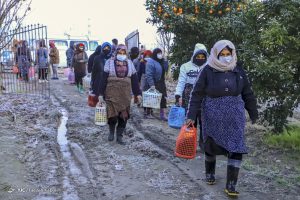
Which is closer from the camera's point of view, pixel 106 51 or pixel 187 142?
pixel 187 142

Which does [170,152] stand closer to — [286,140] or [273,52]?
[286,140]

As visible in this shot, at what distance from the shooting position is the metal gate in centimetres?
1297

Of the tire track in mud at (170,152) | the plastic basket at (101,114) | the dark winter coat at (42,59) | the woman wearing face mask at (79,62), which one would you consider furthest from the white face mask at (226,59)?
the dark winter coat at (42,59)

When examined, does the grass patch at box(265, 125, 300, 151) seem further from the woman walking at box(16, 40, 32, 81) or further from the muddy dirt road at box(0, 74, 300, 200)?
the woman walking at box(16, 40, 32, 81)

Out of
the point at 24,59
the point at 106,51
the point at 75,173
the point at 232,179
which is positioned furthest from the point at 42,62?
the point at 232,179

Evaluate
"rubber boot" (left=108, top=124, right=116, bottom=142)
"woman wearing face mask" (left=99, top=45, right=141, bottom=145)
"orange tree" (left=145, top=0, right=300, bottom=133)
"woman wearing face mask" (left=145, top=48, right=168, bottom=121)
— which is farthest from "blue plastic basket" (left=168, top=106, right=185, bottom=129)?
"woman wearing face mask" (left=145, top=48, right=168, bottom=121)

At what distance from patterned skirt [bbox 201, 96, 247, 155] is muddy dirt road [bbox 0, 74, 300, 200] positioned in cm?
61

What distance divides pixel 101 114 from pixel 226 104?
139 inches

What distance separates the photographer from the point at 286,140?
7.90 meters

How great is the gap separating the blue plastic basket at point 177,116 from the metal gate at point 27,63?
5950 mm

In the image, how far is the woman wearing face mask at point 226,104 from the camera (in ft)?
17.0

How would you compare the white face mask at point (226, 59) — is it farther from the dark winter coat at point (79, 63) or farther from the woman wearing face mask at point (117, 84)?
the dark winter coat at point (79, 63)

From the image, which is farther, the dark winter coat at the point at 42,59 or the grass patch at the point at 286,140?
the dark winter coat at the point at 42,59

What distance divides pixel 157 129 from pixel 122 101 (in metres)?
1.74
